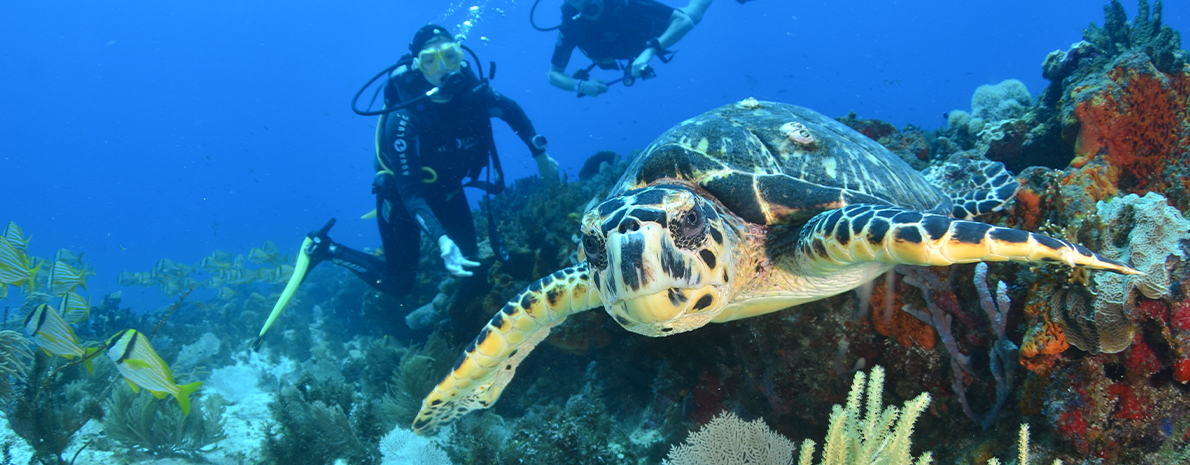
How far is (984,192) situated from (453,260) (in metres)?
4.27

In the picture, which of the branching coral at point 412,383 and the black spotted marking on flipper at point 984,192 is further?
the branching coral at point 412,383

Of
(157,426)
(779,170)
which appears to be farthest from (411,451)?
(779,170)

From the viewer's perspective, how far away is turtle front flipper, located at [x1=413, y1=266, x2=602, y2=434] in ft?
8.66

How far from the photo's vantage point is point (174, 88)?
103 meters

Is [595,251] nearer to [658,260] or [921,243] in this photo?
[658,260]

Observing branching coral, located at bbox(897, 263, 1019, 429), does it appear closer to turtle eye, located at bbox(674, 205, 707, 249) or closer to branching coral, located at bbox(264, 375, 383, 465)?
turtle eye, located at bbox(674, 205, 707, 249)

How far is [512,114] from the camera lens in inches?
284

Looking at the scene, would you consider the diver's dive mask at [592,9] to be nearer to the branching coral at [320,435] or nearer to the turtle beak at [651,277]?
the branching coral at [320,435]

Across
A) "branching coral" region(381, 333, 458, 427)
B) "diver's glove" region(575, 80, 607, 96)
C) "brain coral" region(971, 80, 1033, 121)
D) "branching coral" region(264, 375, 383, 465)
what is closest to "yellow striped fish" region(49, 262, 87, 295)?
"branching coral" region(264, 375, 383, 465)

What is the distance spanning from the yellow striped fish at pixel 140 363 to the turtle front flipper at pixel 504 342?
6.14 feet

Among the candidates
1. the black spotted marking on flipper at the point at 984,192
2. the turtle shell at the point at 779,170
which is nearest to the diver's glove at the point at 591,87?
the turtle shell at the point at 779,170

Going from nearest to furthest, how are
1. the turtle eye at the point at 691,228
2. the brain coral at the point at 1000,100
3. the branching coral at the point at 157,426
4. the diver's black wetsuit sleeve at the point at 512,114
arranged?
1. the turtle eye at the point at 691,228
2. the branching coral at the point at 157,426
3. the brain coral at the point at 1000,100
4. the diver's black wetsuit sleeve at the point at 512,114

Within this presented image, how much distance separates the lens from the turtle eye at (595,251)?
5.82 ft

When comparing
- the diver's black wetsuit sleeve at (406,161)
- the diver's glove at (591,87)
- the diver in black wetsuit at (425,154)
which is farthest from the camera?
the diver's glove at (591,87)
